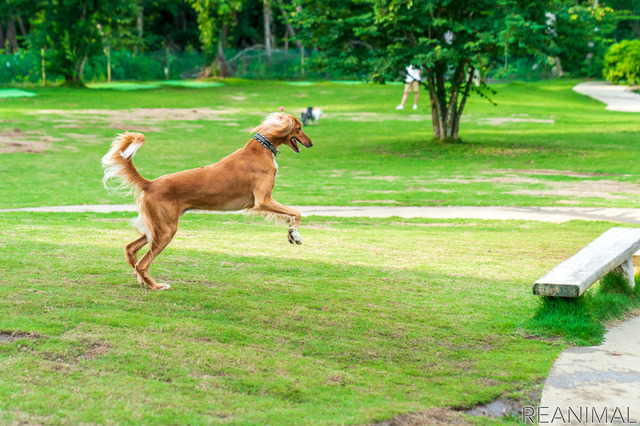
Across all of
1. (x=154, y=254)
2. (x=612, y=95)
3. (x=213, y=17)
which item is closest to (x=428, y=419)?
(x=154, y=254)

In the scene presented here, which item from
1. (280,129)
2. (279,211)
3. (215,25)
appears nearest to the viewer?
(279,211)

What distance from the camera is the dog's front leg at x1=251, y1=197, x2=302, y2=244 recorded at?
7.64 metres

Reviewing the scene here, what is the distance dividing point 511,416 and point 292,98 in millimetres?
36553

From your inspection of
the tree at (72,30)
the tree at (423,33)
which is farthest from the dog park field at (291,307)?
the tree at (72,30)

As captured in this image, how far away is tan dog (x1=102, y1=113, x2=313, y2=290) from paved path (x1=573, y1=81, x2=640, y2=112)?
33.4m

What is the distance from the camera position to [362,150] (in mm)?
24031

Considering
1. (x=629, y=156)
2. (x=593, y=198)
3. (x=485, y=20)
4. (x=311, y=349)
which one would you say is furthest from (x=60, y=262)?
(x=629, y=156)

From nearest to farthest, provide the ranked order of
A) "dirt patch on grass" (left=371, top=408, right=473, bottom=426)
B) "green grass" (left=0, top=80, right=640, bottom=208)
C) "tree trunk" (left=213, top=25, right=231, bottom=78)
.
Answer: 1. "dirt patch on grass" (left=371, top=408, right=473, bottom=426)
2. "green grass" (left=0, top=80, right=640, bottom=208)
3. "tree trunk" (left=213, top=25, right=231, bottom=78)

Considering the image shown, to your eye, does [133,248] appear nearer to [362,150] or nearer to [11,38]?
[362,150]

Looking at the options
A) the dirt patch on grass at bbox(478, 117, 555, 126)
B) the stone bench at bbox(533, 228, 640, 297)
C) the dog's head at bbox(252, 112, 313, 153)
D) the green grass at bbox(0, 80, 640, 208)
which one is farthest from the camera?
the dirt patch on grass at bbox(478, 117, 555, 126)

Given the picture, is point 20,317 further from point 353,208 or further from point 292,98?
point 292,98

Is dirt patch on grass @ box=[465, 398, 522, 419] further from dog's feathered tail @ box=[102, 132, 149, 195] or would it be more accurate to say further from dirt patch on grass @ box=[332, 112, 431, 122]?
dirt patch on grass @ box=[332, 112, 431, 122]

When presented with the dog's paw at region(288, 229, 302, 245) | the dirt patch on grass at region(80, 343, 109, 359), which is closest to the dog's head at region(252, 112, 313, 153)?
the dog's paw at region(288, 229, 302, 245)

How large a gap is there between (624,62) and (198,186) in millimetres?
49055
